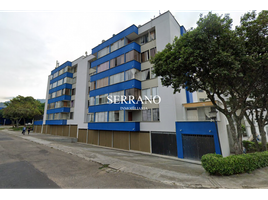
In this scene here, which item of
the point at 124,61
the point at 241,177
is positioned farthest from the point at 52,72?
the point at 241,177

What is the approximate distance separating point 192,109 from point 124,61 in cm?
1084

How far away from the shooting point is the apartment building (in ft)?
41.5

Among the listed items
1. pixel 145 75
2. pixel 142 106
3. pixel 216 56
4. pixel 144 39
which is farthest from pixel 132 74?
pixel 216 56

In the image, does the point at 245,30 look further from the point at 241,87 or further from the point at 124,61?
the point at 124,61

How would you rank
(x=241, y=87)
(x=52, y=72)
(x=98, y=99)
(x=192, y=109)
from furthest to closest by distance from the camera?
1. (x=52, y=72)
2. (x=98, y=99)
3. (x=192, y=109)
4. (x=241, y=87)

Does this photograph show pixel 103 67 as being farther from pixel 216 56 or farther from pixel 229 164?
pixel 229 164

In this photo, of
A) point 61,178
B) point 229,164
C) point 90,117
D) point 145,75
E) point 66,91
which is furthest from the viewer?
point 66,91

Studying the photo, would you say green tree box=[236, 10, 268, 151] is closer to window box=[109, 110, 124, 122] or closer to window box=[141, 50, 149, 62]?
→ window box=[141, 50, 149, 62]

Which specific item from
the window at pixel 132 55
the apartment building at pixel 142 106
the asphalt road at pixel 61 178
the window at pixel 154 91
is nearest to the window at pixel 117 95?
the apartment building at pixel 142 106

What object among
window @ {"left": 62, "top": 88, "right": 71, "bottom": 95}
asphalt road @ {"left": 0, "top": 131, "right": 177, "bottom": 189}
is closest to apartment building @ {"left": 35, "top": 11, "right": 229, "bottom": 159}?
asphalt road @ {"left": 0, "top": 131, "right": 177, "bottom": 189}

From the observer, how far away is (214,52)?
8.59 meters

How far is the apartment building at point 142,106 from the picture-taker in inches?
498

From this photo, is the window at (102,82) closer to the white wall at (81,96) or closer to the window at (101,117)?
the window at (101,117)

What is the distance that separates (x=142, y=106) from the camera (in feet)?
53.2
